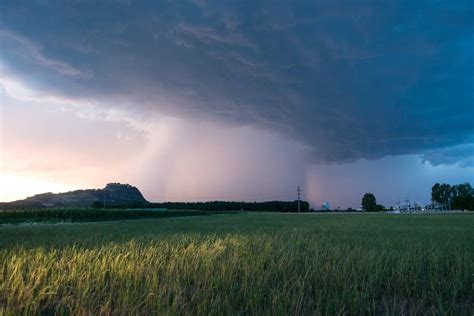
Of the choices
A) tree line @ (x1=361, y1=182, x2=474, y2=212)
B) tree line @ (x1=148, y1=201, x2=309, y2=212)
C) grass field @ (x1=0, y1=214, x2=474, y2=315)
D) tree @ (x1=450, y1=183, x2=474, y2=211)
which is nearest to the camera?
grass field @ (x1=0, y1=214, x2=474, y2=315)

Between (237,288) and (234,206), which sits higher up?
(237,288)

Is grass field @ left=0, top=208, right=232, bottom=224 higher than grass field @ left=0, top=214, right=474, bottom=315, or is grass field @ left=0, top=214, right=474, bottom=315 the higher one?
grass field @ left=0, top=214, right=474, bottom=315

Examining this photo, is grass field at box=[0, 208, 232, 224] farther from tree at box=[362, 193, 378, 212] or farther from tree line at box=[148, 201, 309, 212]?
tree at box=[362, 193, 378, 212]

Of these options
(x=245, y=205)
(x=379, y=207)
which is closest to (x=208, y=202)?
(x=245, y=205)

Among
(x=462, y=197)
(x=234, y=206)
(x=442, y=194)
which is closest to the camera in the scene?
(x=234, y=206)

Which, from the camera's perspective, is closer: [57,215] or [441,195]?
[57,215]

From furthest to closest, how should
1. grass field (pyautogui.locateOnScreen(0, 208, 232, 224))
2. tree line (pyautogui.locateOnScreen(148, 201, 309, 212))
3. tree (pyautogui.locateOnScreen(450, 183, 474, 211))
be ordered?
tree (pyautogui.locateOnScreen(450, 183, 474, 211)) < tree line (pyautogui.locateOnScreen(148, 201, 309, 212)) < grass field (pyautogui.locateOnScreen(0, 208, 232, 224))

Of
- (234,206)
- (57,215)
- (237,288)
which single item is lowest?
(234,206)

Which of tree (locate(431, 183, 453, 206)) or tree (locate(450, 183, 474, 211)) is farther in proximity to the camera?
tree (locate(431, 183, 453, 206))

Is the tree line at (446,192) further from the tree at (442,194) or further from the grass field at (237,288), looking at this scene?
the grass field at (237,288)

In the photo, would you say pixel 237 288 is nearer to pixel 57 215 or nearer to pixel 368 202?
pixel 57 215

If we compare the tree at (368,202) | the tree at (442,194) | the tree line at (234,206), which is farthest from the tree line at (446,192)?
the tree line at (234,206)

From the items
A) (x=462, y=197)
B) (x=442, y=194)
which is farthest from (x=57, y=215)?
(x=442, y=194)

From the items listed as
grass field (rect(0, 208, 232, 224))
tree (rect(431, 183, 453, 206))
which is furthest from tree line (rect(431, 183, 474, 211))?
grass field (rect(0, 208, 232, 224))
